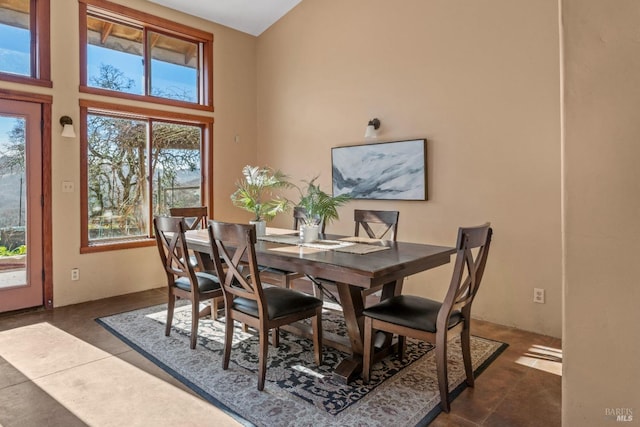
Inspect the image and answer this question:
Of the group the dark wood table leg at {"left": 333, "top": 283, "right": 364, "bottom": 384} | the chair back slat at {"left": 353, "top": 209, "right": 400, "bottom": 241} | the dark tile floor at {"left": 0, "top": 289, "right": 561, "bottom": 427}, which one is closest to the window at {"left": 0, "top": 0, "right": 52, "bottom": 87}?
the dark tile floor at {"left": 0, "top": 289, "right": 561, "bottom": 427}

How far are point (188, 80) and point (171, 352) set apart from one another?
11.6 feet

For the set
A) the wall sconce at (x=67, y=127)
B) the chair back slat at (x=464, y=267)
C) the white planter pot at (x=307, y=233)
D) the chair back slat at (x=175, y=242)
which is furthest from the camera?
the wall sconce at (x=67, y=127)

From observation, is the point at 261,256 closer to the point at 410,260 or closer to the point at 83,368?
the point at 410,260

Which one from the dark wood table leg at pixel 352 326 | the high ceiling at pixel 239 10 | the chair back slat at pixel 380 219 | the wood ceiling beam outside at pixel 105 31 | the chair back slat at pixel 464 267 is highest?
the high ceiling at pixel 239 10

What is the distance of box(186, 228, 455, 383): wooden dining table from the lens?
84.6 inches

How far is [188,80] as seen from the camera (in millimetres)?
5105

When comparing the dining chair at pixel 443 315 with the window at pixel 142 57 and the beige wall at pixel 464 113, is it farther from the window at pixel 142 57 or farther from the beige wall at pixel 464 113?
the window at pixel 142 57

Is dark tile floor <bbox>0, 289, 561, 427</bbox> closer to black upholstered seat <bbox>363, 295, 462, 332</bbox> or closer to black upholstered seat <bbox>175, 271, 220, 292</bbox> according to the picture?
black upholstered seat <bbox>363, 295, 462, 332</bbox>

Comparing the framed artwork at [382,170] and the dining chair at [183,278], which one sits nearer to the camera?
the dining chair at [183,278]

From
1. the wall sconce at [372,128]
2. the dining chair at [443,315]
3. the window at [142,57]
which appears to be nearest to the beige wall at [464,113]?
the wall sconce at [372,128]

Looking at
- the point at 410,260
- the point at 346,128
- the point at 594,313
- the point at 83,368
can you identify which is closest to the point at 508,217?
the point at 410,260

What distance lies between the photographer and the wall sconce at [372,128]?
4.27m

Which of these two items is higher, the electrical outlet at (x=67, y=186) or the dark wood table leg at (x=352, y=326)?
the electrical outlet at (x=67, y=186)

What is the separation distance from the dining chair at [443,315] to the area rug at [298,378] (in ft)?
0.59
